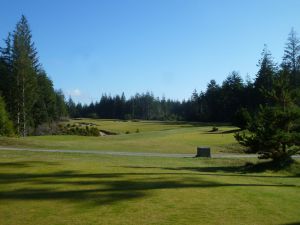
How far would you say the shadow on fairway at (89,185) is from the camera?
1220 centimetres

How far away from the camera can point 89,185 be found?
45.2 feet

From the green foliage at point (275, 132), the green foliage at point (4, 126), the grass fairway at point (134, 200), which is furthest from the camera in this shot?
the green foliage at point (4, 126)

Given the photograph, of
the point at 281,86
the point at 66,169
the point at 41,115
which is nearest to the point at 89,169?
the point at 66,169

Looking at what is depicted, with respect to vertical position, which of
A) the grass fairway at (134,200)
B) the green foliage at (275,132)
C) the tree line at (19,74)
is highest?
the tree line at (19,74)

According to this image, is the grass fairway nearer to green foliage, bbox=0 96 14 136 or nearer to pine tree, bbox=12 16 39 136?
green foliage, bbox=0 96 14 136

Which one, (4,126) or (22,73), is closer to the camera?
(4,126)

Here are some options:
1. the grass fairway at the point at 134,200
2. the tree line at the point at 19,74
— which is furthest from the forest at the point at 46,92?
the grass fairway at the point at 134,200

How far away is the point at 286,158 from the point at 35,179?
15.5 metres

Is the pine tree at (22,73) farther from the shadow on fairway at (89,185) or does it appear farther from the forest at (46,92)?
the shadow on fairway at (89,185)

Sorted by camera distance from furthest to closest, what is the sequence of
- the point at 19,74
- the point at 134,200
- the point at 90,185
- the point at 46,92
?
the point at 46,92
the point at 19,74
the point at 90,185
the point at 134,200

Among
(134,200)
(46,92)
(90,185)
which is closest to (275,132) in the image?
(90,185)

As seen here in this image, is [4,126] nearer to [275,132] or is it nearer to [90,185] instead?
[275,132]

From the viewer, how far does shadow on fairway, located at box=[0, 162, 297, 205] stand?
1220cm

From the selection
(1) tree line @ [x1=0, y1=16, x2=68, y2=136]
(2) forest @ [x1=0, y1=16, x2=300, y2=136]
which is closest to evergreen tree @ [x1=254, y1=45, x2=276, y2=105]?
(2) forest @ [x1=0, y1=16, x2=300, y2=136]
